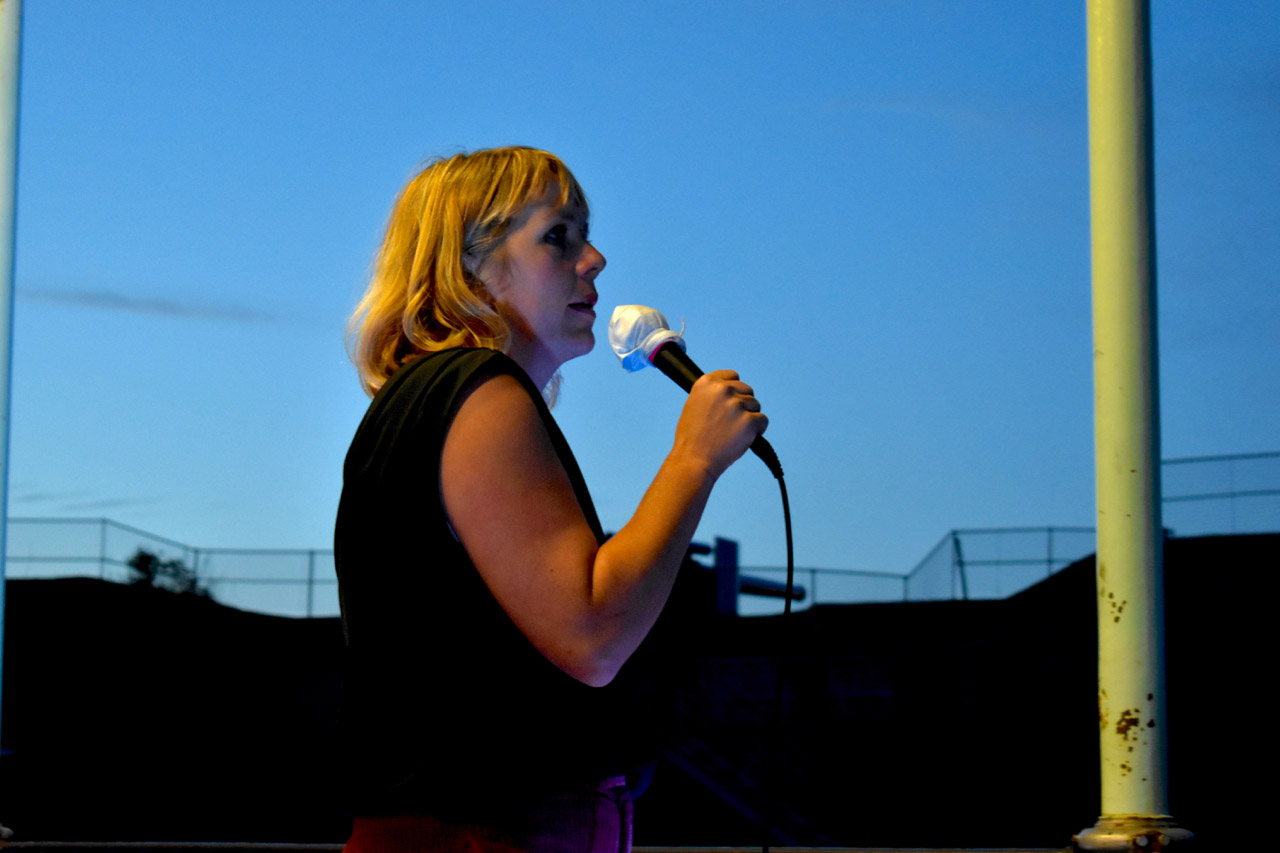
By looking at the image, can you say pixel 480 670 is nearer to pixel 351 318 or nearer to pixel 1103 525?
pixel 351 318

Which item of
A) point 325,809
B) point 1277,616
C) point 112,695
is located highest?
point 1277,616

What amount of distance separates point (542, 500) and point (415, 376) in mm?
237

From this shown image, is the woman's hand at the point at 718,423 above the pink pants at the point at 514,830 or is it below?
above

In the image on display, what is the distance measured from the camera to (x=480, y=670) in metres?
1.55

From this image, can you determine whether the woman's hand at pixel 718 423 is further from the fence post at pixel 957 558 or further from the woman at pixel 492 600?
the fence post at pixel 957 558

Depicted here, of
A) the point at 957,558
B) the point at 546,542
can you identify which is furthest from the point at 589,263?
the point at 957,558

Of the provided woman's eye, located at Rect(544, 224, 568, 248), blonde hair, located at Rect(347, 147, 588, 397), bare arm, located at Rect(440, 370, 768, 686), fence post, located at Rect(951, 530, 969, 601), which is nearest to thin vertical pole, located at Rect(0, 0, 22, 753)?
blonde hair, located at Rect(347, 147, 588, 397)

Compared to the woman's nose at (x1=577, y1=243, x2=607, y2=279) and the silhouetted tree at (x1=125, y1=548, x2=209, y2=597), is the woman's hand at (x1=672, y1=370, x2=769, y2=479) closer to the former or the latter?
the woman's nose at (x1=577, y1=243, x2=607, y2=279)

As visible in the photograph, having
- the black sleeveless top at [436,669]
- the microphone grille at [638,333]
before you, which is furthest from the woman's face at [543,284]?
the black sleeveless top at [436,669]

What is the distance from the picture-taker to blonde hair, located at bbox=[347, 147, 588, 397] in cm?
181

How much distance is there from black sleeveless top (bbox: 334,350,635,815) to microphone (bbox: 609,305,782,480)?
0.38 m

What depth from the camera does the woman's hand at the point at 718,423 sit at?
163 cm

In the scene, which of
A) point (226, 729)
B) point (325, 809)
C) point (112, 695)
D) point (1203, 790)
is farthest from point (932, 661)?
point (112, 695)

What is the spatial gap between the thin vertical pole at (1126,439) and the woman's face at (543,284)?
140 cm
